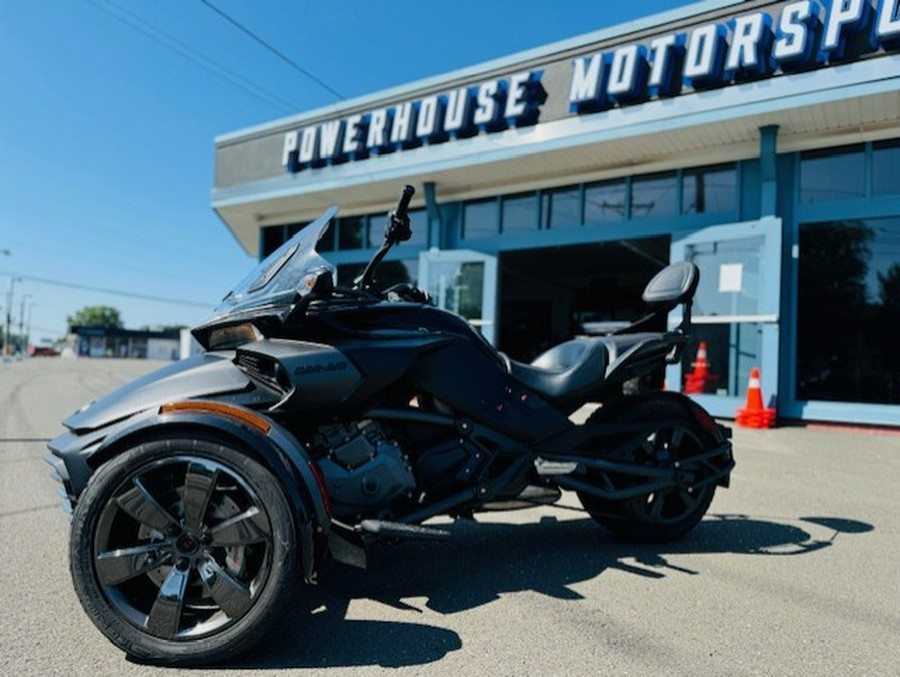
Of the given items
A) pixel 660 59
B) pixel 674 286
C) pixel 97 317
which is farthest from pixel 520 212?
pixel 97 317

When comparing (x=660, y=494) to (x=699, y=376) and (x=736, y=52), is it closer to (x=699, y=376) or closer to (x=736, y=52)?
(x=699, y=376)

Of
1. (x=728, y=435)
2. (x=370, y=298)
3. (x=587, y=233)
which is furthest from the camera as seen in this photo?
(x=587, y=233)

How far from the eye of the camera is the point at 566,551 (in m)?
3.35

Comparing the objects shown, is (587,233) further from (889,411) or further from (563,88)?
(889,411)

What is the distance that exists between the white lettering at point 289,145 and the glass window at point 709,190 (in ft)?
27.3

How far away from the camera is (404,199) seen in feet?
8.69

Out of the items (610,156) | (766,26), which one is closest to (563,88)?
(610,156)

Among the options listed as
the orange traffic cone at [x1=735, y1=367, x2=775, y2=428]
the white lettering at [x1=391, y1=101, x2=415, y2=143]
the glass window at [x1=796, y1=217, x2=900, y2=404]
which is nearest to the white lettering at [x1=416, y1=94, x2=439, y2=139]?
the white lettering at [x1=391, y1=101, x2=415, y2=143]

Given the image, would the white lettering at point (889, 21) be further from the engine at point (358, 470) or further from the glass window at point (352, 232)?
the glass window at point (352, 232)

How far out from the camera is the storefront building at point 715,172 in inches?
323

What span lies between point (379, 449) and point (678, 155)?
907 cm

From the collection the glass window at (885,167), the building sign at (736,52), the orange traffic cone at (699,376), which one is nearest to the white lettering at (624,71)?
the building sign at (736,52)

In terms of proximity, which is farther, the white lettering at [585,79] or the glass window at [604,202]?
the glass window at [604,202]

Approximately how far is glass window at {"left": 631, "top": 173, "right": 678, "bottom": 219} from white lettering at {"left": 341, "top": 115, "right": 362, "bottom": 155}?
5.60 meters
